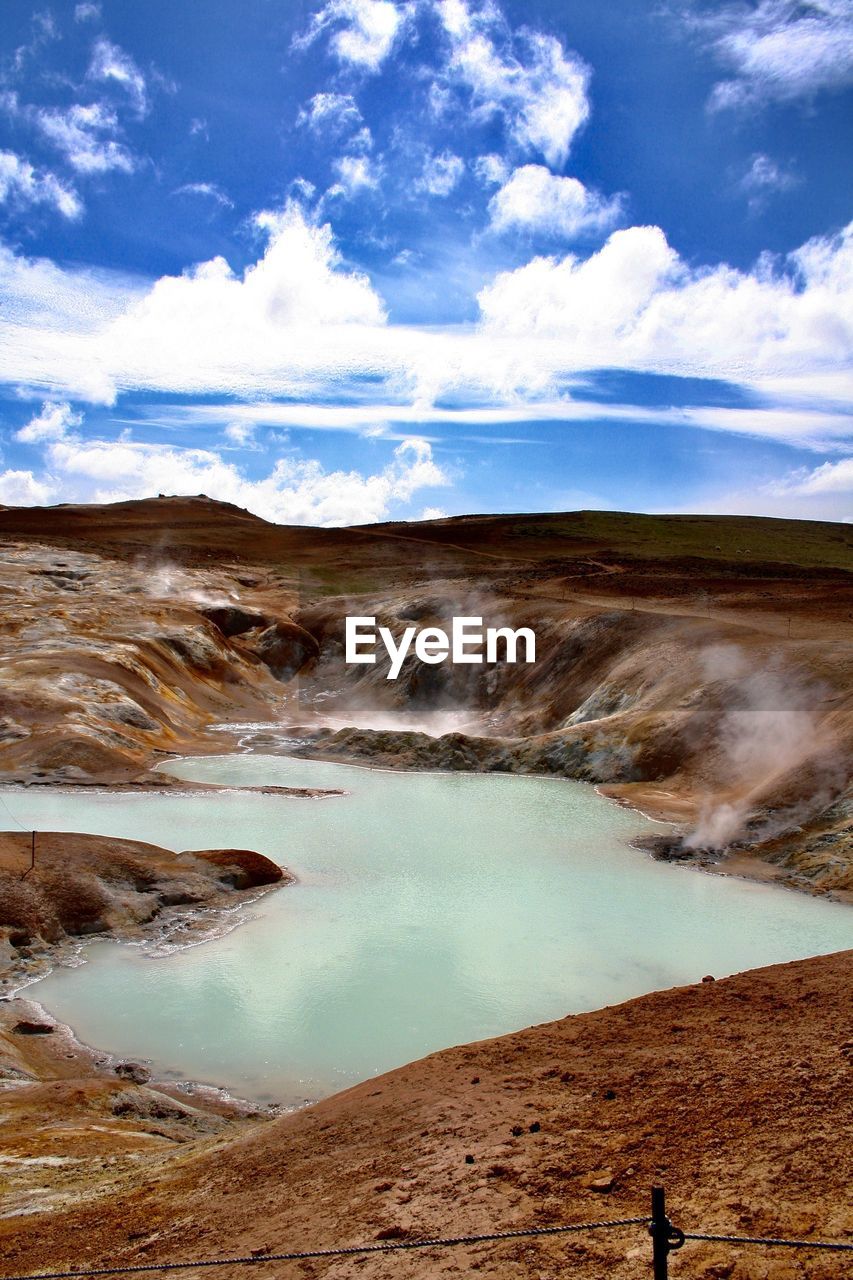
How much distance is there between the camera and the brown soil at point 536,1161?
707cm

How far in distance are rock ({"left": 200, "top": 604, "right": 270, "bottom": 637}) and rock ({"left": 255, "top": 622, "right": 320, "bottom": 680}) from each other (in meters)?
1.60

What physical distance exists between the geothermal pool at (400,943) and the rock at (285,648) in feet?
107

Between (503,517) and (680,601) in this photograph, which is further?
(503,517)

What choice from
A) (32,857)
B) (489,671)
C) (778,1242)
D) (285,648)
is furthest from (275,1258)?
(285,648)

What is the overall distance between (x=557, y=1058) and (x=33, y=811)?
22.9 m

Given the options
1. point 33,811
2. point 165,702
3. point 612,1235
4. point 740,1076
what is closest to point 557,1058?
point 740,1076

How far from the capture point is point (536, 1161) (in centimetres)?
844

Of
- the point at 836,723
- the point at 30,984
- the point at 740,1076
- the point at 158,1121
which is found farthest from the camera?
the point at 836,723

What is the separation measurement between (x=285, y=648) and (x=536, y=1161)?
56.9 metres

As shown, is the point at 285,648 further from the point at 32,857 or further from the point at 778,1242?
the point at 778,1242

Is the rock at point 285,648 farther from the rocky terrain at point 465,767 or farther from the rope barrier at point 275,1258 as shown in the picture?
the rope barrier at point 275,1258

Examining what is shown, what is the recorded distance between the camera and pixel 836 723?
95.4ft

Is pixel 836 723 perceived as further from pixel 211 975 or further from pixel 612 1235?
pixel 612 1235

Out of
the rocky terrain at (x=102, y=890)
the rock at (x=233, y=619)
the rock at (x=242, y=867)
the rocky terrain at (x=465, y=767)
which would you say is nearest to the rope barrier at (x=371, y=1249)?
the rocky terrain at (x=465, y=767)
